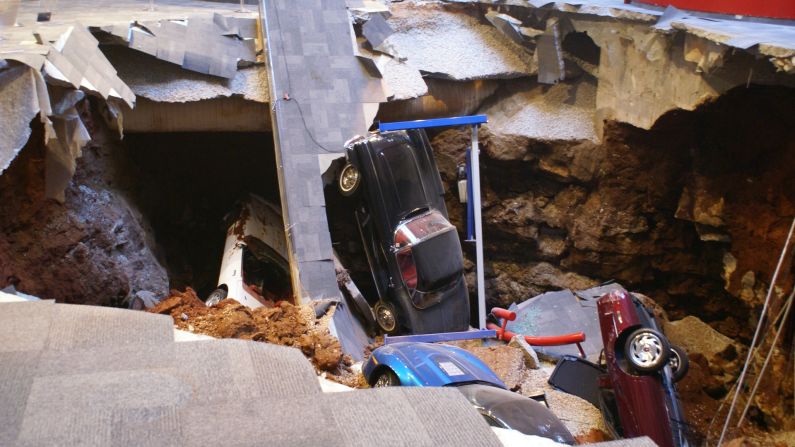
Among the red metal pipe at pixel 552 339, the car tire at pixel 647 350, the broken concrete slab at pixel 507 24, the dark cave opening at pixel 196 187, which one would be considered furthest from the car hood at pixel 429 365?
the broken concrete slab at pixel 507 24

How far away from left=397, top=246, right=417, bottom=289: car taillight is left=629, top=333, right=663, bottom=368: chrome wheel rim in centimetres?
193

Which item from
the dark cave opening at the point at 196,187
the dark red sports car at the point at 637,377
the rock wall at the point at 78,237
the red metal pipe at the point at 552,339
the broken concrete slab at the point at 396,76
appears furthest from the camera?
the dark cave opening at the point at 196,187

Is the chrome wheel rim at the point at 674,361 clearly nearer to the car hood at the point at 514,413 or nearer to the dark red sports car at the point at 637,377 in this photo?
the dark red sports car at the point at 637,377

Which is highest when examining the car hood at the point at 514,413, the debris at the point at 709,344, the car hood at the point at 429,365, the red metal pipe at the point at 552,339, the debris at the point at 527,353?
the car hood at the point at 514,413

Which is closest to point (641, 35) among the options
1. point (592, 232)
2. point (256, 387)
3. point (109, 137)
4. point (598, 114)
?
point (598, 114)

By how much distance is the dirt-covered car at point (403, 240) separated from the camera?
6.10 metres

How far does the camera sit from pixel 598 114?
23.1 ft

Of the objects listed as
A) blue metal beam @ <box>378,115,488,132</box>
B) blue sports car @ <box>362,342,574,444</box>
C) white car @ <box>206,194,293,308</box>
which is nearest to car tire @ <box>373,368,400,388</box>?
blue sports car @ <box>362,342,574,444</box>

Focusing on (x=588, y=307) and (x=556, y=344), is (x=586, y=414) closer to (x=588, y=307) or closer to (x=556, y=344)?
(x=556, y=344)

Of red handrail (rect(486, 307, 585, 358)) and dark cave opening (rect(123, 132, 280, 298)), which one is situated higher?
dark cave opening (rect(123, 132, 280, 298))

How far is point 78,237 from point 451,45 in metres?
3.82

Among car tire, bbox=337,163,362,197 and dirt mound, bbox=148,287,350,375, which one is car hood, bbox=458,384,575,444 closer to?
dirt mound, bbox=148,287,350,375

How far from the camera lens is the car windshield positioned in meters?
6.18

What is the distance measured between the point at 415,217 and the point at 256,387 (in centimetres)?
426
